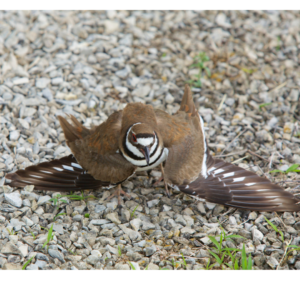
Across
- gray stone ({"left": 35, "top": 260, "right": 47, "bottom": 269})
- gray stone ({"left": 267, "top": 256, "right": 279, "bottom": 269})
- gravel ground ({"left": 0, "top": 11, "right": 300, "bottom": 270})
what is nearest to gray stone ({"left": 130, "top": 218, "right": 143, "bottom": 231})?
gravel ground ({"left": 0, "top": 11, "right": 300, "bottom": 270})

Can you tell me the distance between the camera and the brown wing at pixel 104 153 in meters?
4.60

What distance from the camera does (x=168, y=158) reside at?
4656 millimetres

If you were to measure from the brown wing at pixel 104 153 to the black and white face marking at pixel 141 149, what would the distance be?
13 centimetres

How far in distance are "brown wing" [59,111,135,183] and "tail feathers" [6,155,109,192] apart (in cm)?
13

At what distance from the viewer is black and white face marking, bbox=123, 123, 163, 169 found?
4360 mm

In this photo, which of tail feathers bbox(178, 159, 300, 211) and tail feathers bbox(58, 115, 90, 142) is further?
tail feathers bbox(58, 115, 90, 142)

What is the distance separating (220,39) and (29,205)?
4781 mm

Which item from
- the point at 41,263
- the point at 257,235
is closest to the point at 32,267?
the point at 41,263

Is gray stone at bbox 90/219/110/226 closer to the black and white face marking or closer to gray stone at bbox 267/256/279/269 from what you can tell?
the black and white face marking

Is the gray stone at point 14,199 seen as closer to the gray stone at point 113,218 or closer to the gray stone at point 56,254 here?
the gray stone at point 56,254

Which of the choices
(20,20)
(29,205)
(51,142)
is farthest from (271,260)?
(20,20)

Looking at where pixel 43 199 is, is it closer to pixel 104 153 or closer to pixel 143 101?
pixel 104 153

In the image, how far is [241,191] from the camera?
4.61 meters

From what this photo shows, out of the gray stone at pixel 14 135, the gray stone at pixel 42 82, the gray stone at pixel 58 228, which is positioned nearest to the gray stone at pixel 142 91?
the gray stone at pixel 42 82
